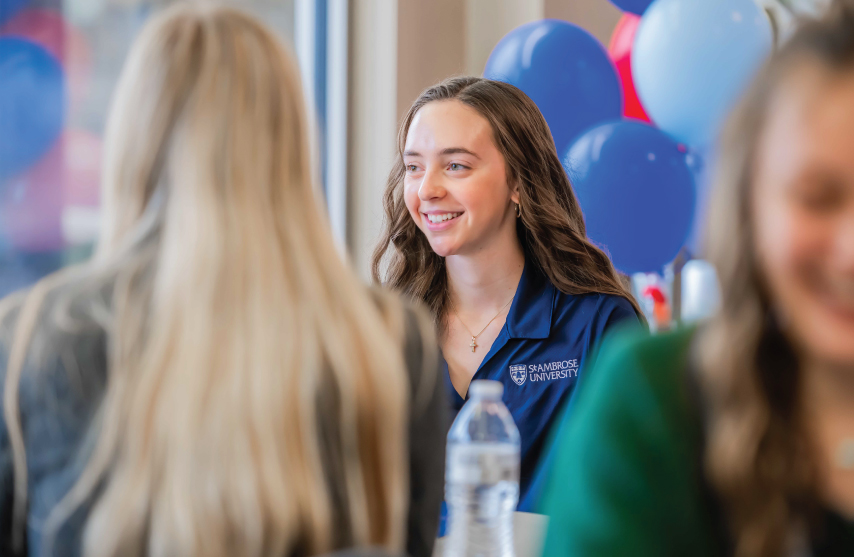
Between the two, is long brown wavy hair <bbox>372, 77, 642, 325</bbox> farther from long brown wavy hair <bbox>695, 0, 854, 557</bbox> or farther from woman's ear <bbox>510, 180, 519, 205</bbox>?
long brown wavy hair <bbox>695, 0, 854, 557</bbox>

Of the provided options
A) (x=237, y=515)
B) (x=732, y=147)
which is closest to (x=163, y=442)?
(x=237, y=515)

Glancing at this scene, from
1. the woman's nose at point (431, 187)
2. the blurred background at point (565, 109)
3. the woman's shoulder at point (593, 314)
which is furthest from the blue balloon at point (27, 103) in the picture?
the woman's shoulder at point (593, 314)

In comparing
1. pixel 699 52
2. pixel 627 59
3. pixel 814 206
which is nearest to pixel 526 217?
pixel 699 52

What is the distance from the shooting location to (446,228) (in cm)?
203

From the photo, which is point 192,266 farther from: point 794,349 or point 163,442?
point 794,349

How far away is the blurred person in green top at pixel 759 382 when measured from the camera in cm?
71

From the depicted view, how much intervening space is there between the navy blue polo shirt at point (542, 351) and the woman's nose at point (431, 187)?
30 cm

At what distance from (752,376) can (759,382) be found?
15 millimetres

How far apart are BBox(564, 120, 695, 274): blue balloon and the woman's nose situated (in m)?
0.58

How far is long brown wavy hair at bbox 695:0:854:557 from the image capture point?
75 cm

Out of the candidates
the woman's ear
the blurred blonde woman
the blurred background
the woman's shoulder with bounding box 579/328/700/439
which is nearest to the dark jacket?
the blurred blonde woman

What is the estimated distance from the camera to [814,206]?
708mm

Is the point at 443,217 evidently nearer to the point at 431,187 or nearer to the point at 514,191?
the point at 431,187

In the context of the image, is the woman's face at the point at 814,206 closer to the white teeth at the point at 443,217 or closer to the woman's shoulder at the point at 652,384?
the woman's shoulder at the point at 652,384
